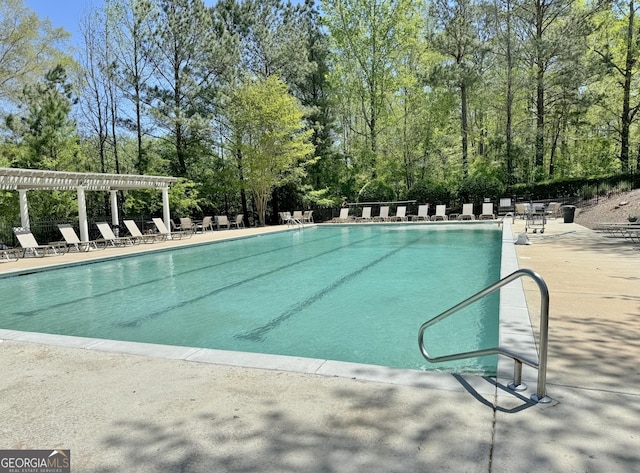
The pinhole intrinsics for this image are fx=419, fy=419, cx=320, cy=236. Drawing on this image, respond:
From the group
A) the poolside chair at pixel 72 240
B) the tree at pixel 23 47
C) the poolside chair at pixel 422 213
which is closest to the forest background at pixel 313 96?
the tree at pixel 23 47

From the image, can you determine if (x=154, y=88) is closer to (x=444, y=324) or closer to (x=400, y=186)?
(x=400, y=186)

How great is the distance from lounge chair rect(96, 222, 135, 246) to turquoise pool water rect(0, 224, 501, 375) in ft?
8.23

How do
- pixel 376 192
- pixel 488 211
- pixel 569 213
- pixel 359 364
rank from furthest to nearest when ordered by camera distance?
pixel 376 192, pixel 488 211, pixel 569 213, pixel 359 364

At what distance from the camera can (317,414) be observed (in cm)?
227

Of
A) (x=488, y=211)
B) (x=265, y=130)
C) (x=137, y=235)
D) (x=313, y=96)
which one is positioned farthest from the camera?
(x=313, y=96)

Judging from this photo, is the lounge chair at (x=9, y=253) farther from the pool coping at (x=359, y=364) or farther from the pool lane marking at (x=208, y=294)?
the pool coping at (x=359, y=364)

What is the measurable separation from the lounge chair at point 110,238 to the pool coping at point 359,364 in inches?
380

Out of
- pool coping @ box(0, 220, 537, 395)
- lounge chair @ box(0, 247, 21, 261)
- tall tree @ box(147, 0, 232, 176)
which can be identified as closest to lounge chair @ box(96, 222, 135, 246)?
lounge chair @ box(0, 247, 21, 261)

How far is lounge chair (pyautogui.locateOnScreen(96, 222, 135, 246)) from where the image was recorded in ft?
43.3

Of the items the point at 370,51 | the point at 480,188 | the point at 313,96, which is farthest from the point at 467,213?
the point at 313,96

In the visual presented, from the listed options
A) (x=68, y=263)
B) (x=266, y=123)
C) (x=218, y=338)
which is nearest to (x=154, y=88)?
(x=266, y=123)

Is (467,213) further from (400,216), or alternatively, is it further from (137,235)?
(137,235)

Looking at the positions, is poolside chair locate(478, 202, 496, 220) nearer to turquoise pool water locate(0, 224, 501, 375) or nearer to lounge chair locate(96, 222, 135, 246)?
turquoise pool water locate(0, 224, 501, 375)

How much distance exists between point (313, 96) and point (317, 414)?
84.0ft
